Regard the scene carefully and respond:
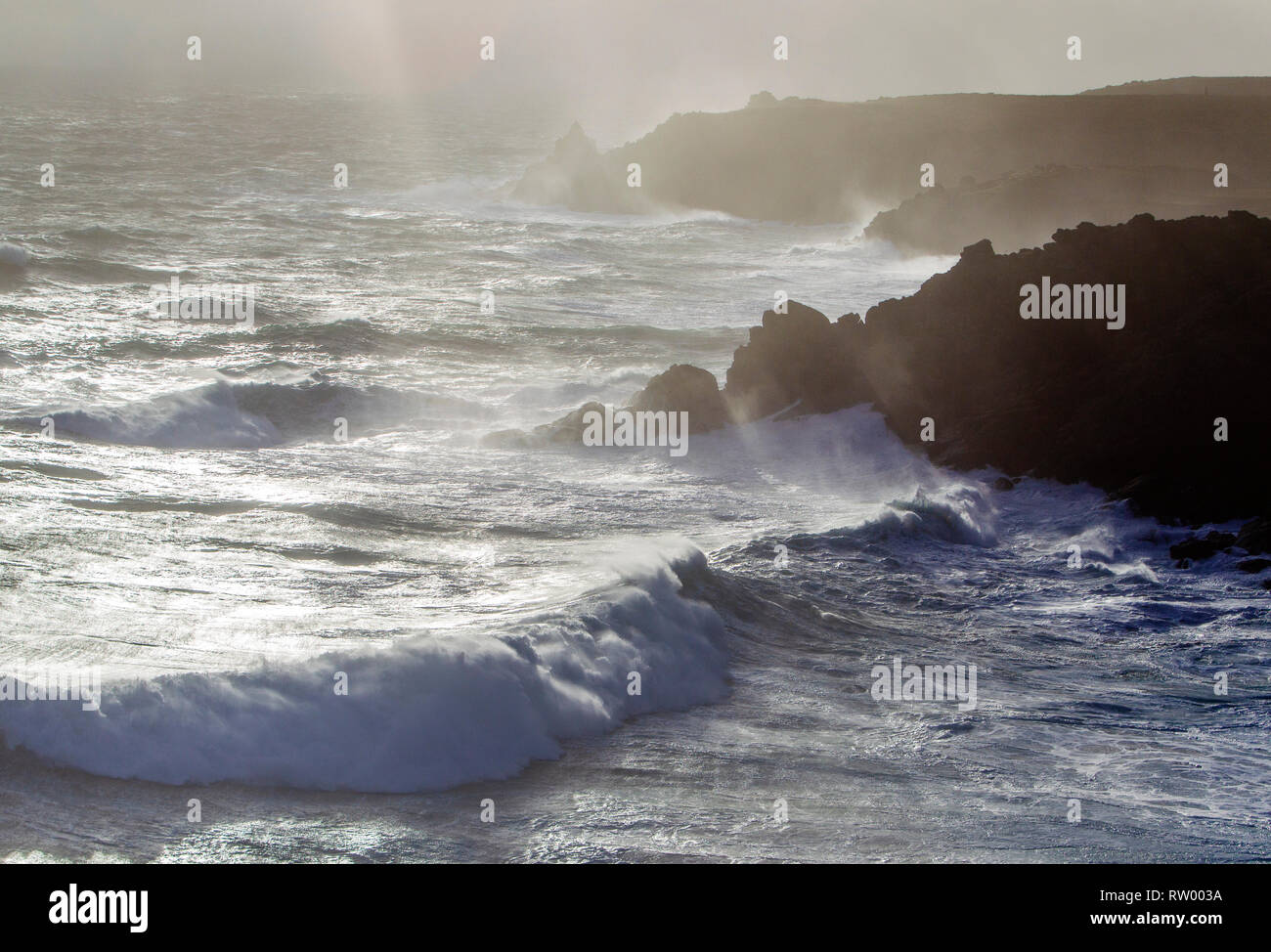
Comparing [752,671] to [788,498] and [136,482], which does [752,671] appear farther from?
[136,482]

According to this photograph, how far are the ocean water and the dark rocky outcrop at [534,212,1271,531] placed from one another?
69 cm

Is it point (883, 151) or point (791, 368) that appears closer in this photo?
point (791, 368)

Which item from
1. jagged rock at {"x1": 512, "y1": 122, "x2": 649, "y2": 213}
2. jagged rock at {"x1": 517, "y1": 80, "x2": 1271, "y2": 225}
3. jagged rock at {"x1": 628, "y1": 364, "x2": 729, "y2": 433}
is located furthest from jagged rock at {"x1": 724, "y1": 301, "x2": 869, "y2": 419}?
jagged rock at {"x1": 512, "y1": 122, "x2": 649, "y2": 213}

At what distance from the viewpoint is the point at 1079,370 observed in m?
18.5

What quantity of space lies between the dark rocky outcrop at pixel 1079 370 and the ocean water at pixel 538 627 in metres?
0.69

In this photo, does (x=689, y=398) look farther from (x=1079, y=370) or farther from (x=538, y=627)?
(x=538, y=627)

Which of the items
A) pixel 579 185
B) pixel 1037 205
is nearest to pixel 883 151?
pixel 579 185

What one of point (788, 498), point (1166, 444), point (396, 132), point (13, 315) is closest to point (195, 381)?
point (13, 315)

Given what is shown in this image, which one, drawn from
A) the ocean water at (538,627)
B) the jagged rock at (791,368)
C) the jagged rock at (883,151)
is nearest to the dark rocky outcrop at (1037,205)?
the jagged rock at (883,151)

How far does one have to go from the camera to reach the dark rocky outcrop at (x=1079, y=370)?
55.1 ft

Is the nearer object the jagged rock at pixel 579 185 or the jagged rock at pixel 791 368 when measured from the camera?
the jagged rock at pixel 791 368

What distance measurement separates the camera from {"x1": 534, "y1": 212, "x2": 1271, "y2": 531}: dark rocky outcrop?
661 inches

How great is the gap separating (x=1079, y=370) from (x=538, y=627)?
10.6 m

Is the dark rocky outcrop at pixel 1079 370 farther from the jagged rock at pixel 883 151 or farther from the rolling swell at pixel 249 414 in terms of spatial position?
the jagged rock at pixel 883 151
